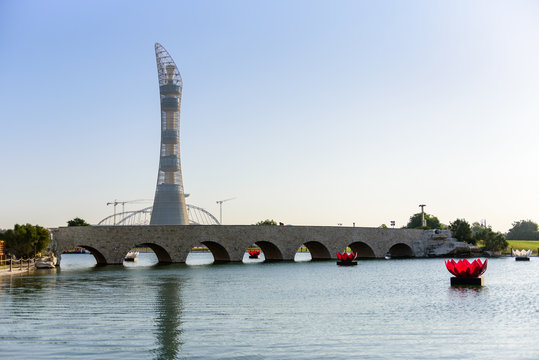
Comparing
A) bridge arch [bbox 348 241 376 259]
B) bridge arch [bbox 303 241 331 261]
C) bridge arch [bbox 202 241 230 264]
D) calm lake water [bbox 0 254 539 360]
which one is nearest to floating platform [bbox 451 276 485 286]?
calm lake water [bbox 0 254 539 360]

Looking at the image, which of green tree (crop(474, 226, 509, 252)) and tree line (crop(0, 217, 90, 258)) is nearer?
tree line (crop(0, 217, 90, 258))

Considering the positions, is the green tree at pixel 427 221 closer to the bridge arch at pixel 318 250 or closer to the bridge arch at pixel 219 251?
the bridge arch at pixel 318 250

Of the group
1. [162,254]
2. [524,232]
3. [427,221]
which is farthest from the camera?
[524,232]

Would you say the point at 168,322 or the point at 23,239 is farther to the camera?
the point at 23,239

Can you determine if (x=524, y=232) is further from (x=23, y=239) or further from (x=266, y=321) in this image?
(x=266, y=321)

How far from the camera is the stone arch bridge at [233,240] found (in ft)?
228

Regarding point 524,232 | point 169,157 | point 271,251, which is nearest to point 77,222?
point 169,157

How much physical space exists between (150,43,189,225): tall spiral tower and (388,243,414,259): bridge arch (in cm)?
3919

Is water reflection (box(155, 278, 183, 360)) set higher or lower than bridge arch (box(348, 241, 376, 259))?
lower

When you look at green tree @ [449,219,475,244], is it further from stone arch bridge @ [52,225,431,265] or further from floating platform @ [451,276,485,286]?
floating platform @ [451,276,485,286]

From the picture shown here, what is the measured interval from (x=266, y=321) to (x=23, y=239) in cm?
4138

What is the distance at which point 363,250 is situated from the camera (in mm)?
99438

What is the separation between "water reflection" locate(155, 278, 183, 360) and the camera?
20.0 m

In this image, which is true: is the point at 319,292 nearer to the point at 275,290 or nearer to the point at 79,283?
the point at 275,290
